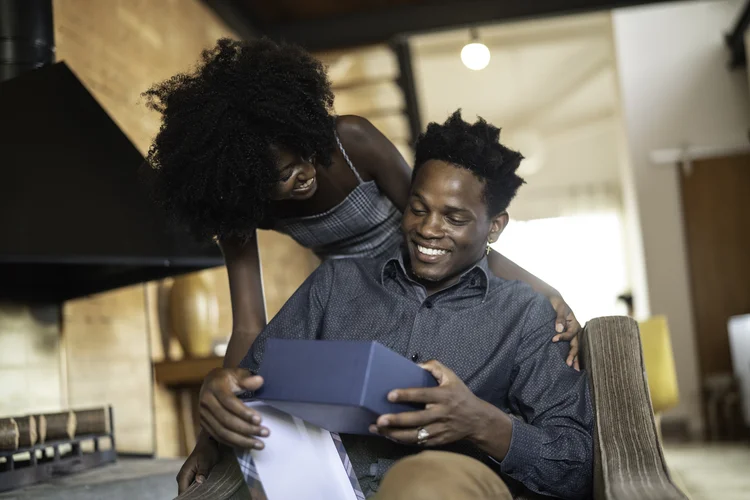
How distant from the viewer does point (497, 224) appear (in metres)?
1.72

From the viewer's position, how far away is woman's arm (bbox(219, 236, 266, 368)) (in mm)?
1799

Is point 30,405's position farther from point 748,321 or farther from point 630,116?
point 630,116

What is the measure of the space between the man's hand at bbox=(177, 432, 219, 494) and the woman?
0.22m

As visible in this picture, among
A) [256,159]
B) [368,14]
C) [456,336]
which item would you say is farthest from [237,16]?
[456,336]

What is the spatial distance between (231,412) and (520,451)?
18.3 inches

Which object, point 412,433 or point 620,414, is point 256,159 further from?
point 620,414

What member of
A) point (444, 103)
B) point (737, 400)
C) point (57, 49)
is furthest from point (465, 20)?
point (444, 103)

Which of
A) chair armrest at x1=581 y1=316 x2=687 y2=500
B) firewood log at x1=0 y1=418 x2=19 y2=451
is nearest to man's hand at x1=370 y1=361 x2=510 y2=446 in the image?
chair armrest at x1=581 y1=316 x2=687 y2=500

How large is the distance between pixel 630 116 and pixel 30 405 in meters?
5.53

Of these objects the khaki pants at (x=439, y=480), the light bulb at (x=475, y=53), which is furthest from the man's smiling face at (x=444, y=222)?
the light bulb at (x=475, y=53)

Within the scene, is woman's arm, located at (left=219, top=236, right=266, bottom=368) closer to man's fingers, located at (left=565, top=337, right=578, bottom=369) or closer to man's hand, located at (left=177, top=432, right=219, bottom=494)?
man's hand, located at (left=177, top=432, right=219, bottom=494)

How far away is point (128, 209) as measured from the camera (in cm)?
256

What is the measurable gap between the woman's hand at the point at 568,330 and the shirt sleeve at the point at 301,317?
459mm

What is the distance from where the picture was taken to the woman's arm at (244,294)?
1799 mm
